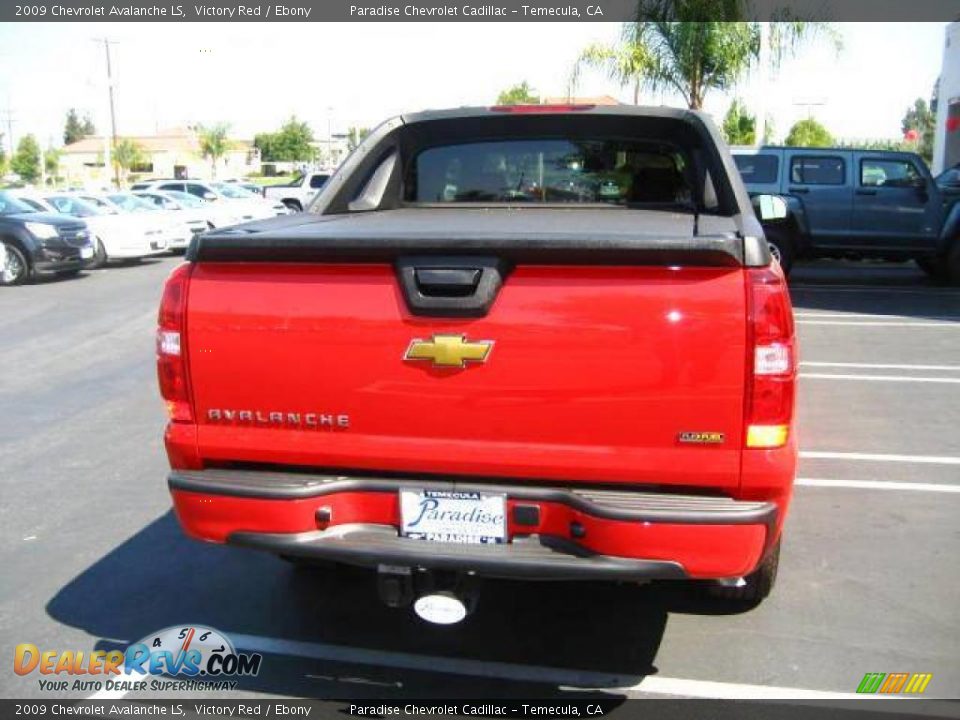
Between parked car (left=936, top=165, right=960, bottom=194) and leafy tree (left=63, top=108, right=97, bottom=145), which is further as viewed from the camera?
leafy tree (left=63, top=108, right=97, bottom=145)

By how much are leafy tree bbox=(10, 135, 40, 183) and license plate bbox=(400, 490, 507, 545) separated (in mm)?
89052

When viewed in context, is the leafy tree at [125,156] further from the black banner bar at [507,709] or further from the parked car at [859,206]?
the black banner bar at [507,709]

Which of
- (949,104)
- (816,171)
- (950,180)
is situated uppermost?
(949,104)

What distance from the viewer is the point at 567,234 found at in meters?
3.05

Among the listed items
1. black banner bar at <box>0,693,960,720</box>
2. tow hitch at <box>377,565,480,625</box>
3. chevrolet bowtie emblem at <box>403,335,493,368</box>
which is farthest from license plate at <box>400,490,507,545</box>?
black banner bar at <box>0,693,960,720</box>

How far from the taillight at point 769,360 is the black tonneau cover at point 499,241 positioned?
14cm

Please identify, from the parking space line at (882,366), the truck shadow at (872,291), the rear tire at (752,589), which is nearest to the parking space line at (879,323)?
the truck shadow at (872,291)

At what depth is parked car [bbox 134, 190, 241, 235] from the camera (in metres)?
21.5

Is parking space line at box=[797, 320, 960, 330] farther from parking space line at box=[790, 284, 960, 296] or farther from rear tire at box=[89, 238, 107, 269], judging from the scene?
rear tire at box=[89, 238, 107, 269]

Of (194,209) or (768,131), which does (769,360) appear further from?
(194,209)

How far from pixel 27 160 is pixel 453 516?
97832 mm

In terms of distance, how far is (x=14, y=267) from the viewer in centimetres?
1568

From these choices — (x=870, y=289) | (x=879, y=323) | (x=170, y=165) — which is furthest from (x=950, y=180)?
(x=170, y=165)

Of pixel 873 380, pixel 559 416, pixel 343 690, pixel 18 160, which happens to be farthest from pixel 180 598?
pixel 18 160
